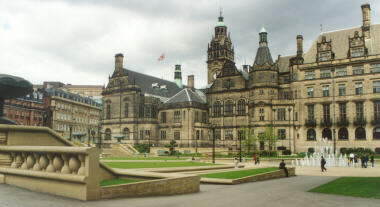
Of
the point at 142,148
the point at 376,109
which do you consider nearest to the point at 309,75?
the point at 376,109

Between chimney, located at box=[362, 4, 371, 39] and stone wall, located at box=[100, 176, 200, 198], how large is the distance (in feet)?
198

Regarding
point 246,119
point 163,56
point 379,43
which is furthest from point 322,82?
point 163,56

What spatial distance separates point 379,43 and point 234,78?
28920mm

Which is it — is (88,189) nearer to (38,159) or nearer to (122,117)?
(38,159)

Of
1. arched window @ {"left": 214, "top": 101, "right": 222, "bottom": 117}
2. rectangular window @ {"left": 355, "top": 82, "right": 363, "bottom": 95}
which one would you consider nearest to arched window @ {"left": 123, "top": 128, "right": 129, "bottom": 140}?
arched window @ {"left": 214, "top": 101, "right": 222, "bottom": 117}

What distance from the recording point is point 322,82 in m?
65.9

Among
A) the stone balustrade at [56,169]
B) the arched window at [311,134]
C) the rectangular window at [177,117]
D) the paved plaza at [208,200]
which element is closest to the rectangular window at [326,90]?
the arched window at [311,134]

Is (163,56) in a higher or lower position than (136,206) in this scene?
higher

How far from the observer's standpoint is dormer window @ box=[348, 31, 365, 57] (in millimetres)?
63034

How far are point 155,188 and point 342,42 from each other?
6259 cm

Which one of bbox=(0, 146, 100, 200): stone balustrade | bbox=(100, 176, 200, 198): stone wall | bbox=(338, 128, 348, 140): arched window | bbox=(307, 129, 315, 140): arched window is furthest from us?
bbox=(307, 129, 315, 140): arched window

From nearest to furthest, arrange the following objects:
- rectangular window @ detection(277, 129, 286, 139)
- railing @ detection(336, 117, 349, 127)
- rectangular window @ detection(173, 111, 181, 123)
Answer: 1. railing @ detection(336, 117, 349, 127)
2. rectangular window @ detection(277, 129, 286, 139)
3. rectangular window @ detection(173, 111, 181, 123)

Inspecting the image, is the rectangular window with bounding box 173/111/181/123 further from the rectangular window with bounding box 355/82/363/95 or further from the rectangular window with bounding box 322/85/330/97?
the rectangular window with bounding box 355/82/363/95

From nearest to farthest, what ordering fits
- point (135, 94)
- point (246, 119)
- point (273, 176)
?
point (273, 176)
point (246, 119)
point (135, 94)
